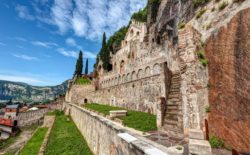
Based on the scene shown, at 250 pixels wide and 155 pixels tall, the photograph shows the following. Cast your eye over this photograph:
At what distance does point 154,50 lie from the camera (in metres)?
24.8

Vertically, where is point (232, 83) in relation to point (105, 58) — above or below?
below

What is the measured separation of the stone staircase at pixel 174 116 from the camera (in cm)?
695

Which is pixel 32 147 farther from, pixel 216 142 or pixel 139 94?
pixel 216 142

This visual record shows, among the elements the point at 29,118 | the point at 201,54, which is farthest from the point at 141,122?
the point at 29,118

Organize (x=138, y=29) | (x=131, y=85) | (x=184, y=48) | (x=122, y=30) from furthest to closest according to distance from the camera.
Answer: (x=122, y=30) < (x=138, y=29) < (x=131, y=85) < (x=184, y=48)

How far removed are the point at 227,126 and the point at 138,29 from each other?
40150 mm

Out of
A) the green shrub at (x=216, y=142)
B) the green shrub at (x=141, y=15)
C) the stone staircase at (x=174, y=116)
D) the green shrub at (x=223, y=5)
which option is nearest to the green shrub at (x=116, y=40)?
the green shrub at (x=141, y=15)

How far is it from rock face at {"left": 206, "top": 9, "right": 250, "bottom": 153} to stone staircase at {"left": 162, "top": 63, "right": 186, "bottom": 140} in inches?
50.1

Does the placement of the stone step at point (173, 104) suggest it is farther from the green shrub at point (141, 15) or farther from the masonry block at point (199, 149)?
the green shrub at point (141, 15)

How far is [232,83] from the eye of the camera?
19.0ft

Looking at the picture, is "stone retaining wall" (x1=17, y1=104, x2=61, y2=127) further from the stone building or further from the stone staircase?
the stone building

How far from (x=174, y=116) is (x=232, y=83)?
3.09m

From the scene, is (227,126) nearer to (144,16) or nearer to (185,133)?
(185,133)

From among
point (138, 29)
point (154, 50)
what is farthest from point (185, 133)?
point (138, 29)
